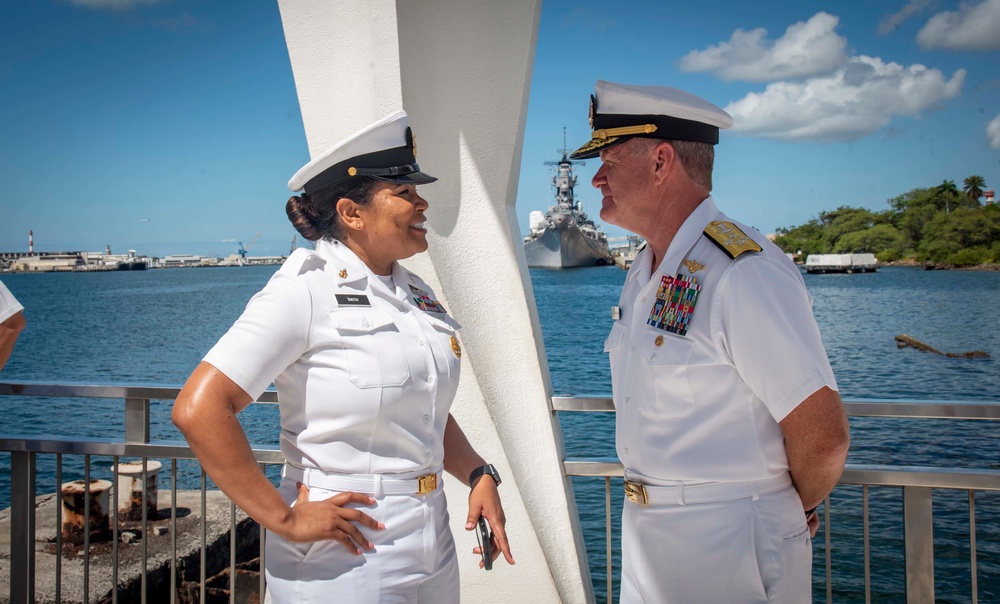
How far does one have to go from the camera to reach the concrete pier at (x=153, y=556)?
4906mm

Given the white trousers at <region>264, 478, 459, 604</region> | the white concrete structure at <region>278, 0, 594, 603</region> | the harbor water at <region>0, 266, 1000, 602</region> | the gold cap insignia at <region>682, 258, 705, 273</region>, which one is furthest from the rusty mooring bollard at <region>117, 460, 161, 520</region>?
the gold cap insignia at <region>682, 258, 705, 273</region>

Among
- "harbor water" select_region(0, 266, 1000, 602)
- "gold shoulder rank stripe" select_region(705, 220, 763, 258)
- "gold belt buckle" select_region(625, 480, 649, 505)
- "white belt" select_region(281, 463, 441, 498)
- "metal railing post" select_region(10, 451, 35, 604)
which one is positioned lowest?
"harbor water" select_region(0, 266, 1000, 602)

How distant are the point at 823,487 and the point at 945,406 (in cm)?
91

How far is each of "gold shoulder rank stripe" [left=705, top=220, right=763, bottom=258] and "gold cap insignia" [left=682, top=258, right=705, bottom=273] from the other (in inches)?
2.5

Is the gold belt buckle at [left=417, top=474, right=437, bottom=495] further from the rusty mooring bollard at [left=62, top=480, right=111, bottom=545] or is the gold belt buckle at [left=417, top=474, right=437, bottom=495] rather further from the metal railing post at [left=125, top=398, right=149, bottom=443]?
the rusty mooring bollard at [left=62, top=480, right=111, bottom=545]

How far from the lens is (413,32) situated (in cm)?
303

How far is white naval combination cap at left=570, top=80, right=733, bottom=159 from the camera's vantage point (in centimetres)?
184

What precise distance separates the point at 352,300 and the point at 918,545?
6.40 ft

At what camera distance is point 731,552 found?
165cm

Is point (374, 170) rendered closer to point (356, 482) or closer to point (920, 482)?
point (356, 482)

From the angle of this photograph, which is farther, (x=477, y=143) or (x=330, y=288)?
(x=477, y=143)

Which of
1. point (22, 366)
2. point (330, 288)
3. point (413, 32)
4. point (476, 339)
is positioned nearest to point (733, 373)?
point (330, 288)

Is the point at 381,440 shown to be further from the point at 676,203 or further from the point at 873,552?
the point at 873,552

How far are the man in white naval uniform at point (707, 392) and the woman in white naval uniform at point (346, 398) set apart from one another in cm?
45
